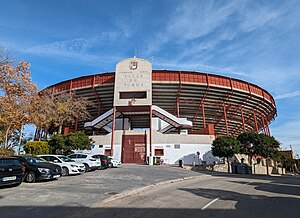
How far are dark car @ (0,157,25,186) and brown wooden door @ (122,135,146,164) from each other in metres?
22.9

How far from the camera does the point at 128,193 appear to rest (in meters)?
8.66

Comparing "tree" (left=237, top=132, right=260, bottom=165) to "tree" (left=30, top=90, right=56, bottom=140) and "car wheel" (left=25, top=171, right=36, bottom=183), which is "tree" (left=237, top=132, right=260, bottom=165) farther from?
"car wheel" (left=25, top=171, right=36, bottom=183)

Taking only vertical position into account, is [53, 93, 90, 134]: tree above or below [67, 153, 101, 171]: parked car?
above

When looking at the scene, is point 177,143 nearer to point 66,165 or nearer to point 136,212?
point 66,165

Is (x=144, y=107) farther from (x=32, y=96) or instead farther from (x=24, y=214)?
(x=24, y=214)

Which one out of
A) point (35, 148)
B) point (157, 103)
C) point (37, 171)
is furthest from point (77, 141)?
point (157, 103)

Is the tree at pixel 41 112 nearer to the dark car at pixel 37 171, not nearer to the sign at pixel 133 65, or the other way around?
the dark car at pixel 37 171

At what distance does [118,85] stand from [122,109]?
395 cm

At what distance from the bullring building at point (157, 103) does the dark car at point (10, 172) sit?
21299mm

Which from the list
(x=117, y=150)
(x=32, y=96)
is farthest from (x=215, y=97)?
(x=32, y=96)

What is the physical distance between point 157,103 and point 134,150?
1087 centimetres

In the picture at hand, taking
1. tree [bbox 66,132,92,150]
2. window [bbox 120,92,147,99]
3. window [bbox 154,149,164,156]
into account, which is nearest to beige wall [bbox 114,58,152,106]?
window [bbox 120,92,147,99]

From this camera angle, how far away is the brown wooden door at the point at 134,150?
3225 centimetres

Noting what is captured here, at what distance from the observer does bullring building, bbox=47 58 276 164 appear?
3203 cm
